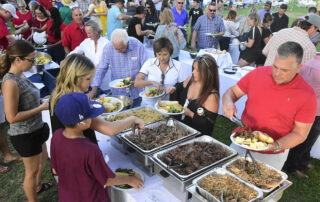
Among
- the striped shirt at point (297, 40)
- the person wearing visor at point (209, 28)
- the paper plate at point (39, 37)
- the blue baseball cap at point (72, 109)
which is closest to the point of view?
the blue baseball cap at point (72, 109)

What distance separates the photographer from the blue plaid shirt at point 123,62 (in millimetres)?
2998

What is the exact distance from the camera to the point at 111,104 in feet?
7.73

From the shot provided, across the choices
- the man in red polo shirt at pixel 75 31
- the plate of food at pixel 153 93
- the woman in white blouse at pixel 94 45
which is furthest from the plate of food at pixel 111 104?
the man in red polo shirt at pixel 75 31

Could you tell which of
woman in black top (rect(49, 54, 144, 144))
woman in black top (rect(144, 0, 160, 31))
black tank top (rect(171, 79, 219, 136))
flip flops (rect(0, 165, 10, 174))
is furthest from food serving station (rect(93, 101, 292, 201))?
woman in black top (rect(144, 0, 160, 31))

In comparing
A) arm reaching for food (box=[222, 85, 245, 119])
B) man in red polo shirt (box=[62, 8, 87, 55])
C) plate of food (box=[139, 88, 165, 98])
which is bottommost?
plate of food (box=[139, 88, 165, 98])

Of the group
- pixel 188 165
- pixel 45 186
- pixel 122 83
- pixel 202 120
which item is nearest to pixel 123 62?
pixel 122 83

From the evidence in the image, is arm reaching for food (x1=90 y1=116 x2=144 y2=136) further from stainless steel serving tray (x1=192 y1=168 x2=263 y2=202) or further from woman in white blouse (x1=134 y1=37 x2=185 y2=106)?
woman in white blouse (x1=134 y1=37 x2=185 y2=106)

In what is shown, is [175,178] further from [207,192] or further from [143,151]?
[143,151]

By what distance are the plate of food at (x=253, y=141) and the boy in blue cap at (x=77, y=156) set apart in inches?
31.2

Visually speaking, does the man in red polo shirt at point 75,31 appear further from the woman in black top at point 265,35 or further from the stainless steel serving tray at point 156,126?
the woman in black top at point 265,35

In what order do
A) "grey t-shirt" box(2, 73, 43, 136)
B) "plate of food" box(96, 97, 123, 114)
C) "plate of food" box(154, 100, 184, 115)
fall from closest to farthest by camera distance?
1. "grey t-shirt" box(2, 73, 43, 136)
2. "plate of food" box(154, 100, 184, 115)
3. "plate of food" box(96, 97, 123, 114)

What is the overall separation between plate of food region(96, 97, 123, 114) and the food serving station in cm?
31

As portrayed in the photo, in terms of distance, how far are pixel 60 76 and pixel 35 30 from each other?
4289 mm

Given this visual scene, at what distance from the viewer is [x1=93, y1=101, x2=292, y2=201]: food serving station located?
135cm
